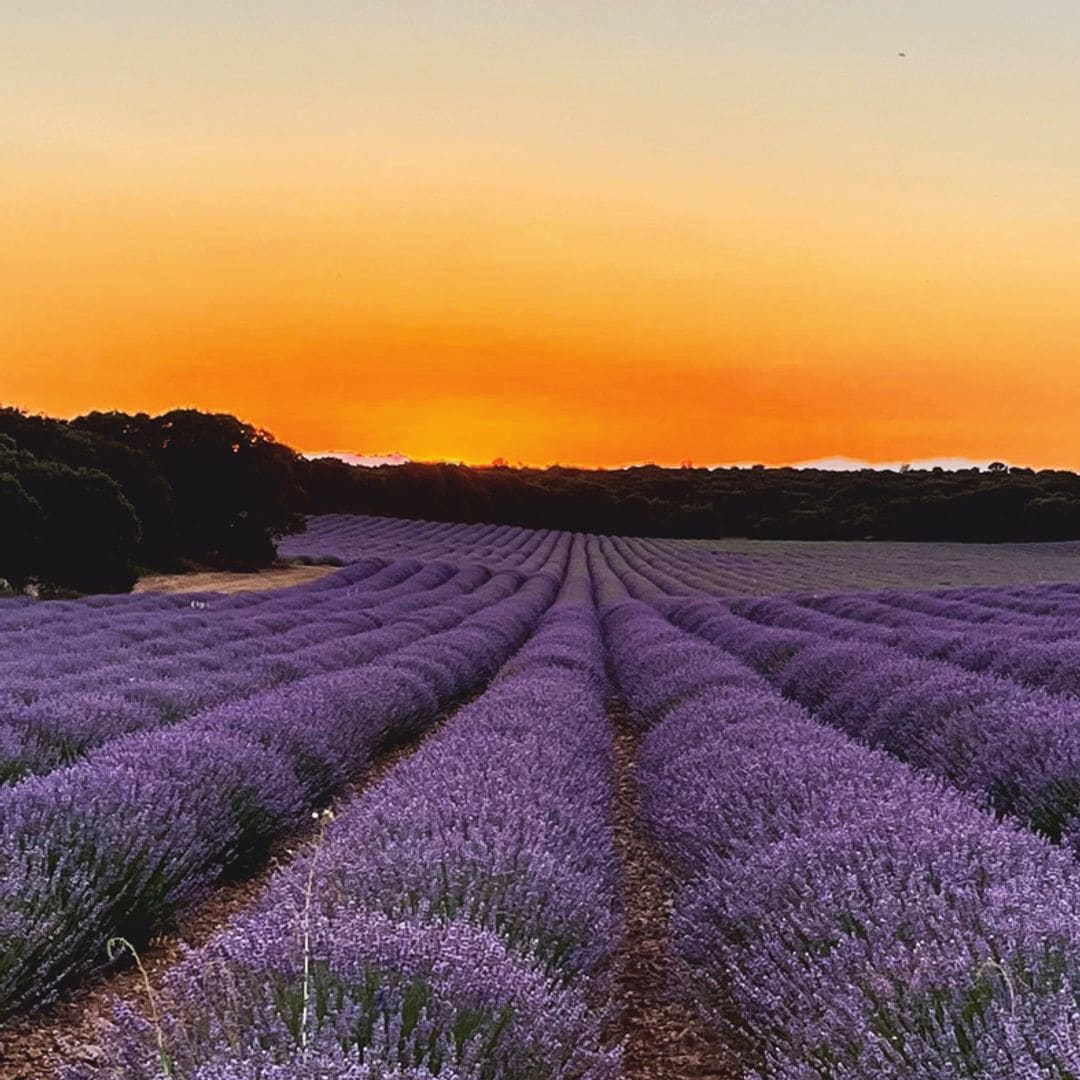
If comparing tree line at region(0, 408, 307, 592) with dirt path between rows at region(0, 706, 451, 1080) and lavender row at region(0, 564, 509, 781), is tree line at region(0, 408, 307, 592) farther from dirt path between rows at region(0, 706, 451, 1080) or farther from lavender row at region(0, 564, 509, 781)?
dirt path between rows at region(0, 706, 451, 1080)

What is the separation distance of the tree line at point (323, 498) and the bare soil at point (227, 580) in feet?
2.98

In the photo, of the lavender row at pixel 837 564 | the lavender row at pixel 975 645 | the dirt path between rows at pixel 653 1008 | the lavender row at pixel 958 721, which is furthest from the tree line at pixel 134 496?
the dirt path between rows at pixel 653 1008

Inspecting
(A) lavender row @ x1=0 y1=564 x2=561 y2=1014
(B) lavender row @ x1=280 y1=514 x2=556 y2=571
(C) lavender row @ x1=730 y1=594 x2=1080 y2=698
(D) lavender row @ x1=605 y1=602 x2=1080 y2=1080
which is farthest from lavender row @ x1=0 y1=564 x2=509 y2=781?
(B) lavender row @ x1=280 y1=514 x2=556 y2=571

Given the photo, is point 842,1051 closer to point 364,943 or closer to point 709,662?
point 364,943

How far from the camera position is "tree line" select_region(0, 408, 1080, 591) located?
72.2 feet

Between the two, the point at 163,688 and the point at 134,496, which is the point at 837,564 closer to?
the point at 134,496

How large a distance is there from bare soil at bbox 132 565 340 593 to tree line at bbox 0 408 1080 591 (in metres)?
0.91

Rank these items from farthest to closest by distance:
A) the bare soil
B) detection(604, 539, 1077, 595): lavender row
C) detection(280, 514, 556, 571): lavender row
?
detection(280, 514, 556, 571): lavender row, detection(604, 539, 1077, 595): lavender row, the bare soil

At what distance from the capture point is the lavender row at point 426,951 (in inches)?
71.7

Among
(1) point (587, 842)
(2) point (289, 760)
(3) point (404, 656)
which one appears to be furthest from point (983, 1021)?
(3) point (404, 656)

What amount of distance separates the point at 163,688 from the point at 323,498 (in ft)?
177

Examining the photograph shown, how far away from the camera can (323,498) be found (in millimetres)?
59938

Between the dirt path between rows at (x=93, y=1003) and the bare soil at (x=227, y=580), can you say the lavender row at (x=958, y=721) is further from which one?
the bare soil at (x=227, y=580)

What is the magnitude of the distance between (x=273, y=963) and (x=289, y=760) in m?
3.33
